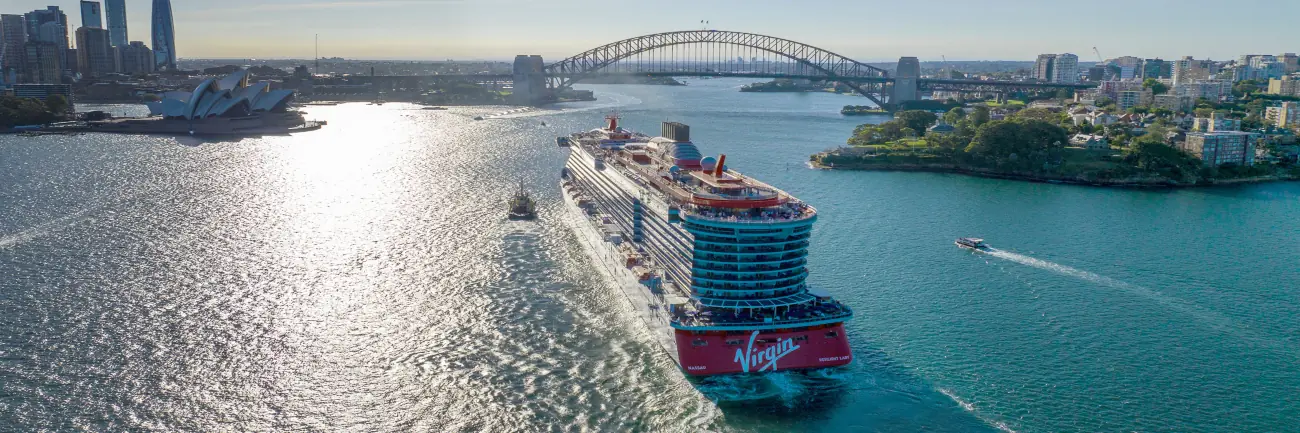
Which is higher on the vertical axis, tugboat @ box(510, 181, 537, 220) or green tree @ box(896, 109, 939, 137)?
green tree @ box(896, 109, 939, 137)

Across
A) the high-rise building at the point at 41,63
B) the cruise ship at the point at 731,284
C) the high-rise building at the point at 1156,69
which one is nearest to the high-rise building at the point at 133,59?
the high-rise building at the point at 41,63

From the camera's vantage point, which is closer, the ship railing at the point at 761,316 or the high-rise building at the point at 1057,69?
the ship railing at the point at 761,316

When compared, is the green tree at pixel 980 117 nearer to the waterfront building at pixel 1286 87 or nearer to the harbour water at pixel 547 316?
the harbour water at pixel 547 316

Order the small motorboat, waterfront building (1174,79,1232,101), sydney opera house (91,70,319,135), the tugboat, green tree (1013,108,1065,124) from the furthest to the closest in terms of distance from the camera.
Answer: waterfront building (1174,79,1232,101), green tree (1013,108,1065,124), sydney opera house (91,70,319,135), the tugboat, the small motorboat

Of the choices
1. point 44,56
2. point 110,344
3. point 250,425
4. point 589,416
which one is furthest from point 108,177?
point 44,56

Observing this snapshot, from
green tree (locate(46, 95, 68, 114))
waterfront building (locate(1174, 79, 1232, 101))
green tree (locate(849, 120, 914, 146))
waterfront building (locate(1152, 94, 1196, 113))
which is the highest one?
waterfront building (locate(1174, 79, 1232, 101))

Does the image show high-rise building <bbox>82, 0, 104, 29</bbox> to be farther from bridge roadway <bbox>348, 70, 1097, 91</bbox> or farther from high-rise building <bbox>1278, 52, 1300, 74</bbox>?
high-rise building <bbox>1278, 52, 1300, 74</bbox>

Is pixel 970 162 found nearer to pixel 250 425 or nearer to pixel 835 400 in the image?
pixel 835 400

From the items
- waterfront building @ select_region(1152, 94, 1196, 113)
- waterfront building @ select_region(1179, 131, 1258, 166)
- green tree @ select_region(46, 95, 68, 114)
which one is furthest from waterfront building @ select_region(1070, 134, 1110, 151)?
green tree @ select_region(46, 95, 68, 114)
